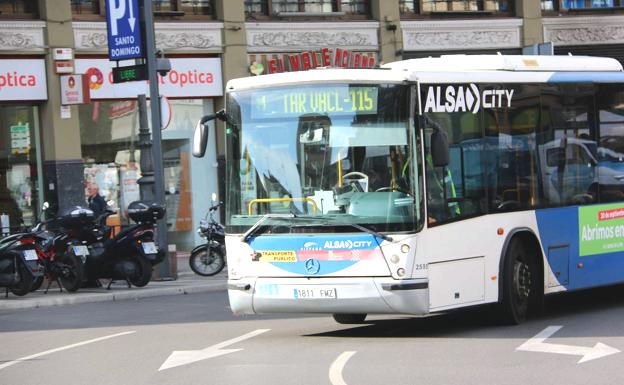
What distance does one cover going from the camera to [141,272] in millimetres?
19594

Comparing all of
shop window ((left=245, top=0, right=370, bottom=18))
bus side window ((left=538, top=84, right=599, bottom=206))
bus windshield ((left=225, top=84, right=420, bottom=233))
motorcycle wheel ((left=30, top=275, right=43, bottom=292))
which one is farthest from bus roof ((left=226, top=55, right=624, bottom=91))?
shop window ((left=245, top=0, right=370, bottom=18))

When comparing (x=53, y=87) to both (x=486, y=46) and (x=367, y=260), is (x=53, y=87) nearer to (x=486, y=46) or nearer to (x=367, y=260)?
(x=486, y=46)

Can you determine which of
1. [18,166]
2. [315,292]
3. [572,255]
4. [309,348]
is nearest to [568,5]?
[18,166]

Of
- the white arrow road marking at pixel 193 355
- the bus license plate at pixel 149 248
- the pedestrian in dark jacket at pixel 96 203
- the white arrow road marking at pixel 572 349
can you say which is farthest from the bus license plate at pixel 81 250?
the white arrow road marking at pixel 572 349

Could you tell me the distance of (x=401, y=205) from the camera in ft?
39.1

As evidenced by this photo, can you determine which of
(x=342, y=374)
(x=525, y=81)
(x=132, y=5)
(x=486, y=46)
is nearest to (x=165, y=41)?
(x=132, y=5)

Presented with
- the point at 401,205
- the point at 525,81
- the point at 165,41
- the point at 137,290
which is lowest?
the point at 137,290

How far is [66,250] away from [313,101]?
26.7ft

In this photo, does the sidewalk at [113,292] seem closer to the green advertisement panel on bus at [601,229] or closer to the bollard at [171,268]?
the bollard at [171,268]

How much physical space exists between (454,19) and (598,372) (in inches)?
899

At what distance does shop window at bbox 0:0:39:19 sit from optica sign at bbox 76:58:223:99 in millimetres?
1374

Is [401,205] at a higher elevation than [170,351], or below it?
higher

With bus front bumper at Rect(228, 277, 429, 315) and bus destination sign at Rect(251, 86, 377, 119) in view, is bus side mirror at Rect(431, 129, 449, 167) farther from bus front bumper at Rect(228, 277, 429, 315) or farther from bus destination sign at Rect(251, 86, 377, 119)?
bus front bumper at Rect(228, 277, 429, 315)

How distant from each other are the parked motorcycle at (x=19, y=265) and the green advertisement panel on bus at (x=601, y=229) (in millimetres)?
8457
